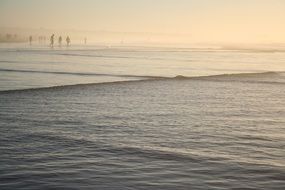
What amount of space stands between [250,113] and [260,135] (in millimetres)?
4634

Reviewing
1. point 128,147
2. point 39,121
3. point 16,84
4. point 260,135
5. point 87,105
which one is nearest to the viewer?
point 128,147

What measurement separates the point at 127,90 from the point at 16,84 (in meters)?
7.62

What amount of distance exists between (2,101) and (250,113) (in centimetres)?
1165

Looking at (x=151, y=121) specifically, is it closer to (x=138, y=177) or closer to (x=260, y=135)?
(x=260, y=135)

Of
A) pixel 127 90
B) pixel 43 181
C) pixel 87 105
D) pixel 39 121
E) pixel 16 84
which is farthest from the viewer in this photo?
pixel 16 84

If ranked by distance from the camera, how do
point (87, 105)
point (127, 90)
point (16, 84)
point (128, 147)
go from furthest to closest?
point (16, 84) → point (127, 90) → point (87, 105) → point (128, 147)

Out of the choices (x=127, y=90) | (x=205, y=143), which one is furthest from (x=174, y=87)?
(x=205, y=143)

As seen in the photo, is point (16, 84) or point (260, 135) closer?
point (260, 135)

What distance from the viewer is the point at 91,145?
37.6ft

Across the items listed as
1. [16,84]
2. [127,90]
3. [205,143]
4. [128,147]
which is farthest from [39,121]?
[16,84]

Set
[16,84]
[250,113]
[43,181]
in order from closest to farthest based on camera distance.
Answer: [43,181] → [250,113] → [16,84]

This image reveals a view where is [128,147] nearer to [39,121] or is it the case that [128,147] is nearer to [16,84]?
[39,121]

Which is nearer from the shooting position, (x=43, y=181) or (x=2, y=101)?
(x=43, y=181)

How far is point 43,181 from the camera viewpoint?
8484 mm
